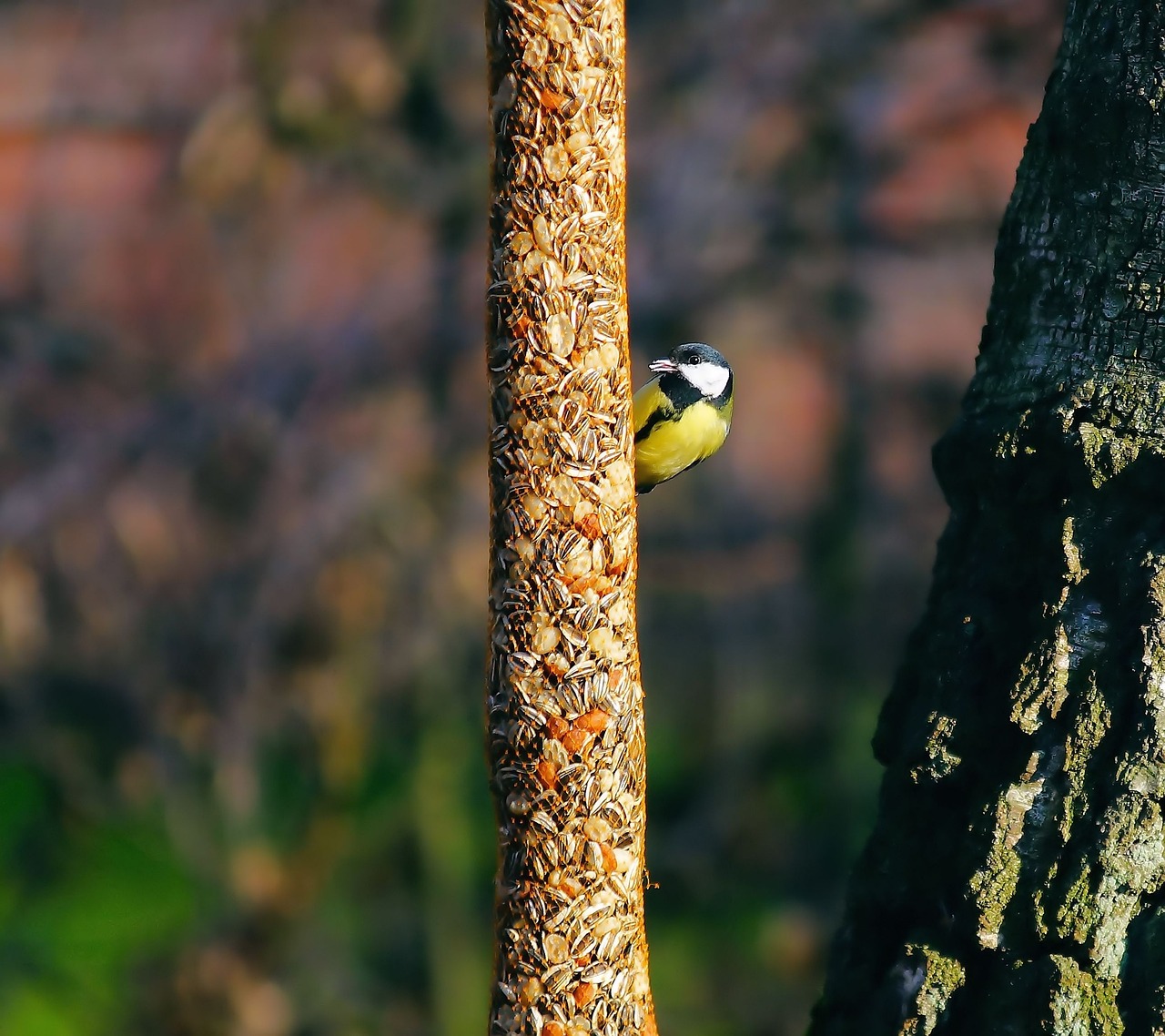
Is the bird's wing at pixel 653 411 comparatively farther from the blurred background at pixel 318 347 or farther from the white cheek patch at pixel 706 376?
the blurred background at pixel 318 347

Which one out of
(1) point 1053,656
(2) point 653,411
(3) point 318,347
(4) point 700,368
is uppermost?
(3) point 318,347

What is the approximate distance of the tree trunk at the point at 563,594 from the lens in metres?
1.71

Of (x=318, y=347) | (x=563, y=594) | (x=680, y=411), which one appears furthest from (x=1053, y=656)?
(x=318, y=347)

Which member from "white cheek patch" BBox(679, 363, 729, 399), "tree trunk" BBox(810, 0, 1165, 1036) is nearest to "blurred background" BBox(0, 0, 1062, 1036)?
"white cheek patch" BBox(679, 363, 729, 399)

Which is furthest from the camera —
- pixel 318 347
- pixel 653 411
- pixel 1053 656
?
pixel 318 347

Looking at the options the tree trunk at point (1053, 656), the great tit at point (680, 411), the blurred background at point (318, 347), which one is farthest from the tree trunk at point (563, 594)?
the blurred background at point (318, 347)

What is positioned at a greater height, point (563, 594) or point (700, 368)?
point (700, 368)

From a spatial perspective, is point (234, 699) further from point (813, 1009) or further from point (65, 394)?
point (813, 1009)

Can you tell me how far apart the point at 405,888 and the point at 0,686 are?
6.65ft

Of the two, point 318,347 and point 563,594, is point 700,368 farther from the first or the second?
point 318,347

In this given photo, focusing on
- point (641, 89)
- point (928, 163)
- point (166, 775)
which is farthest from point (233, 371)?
point (928, 163)

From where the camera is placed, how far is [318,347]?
501 cm

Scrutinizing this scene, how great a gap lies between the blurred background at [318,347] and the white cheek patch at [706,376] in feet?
6.85

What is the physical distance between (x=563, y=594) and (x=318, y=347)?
3506mm
